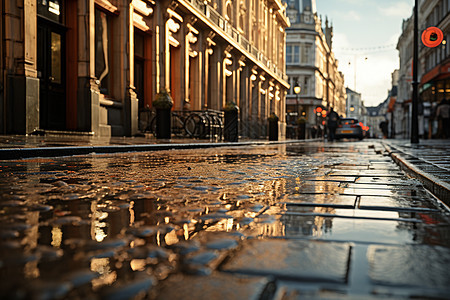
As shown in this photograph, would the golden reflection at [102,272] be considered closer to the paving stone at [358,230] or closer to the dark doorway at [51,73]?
the paving stone at [358,230]

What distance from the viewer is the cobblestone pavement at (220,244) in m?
1.15

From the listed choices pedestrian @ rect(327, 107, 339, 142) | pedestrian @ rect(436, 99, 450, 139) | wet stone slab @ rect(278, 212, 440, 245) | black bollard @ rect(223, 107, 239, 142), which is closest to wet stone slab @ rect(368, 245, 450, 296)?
wet stone slab @ rect(278, 212, 440, 245)

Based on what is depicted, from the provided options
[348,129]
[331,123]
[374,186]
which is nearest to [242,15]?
[331,123]

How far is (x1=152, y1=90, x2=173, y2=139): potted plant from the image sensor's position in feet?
46.8

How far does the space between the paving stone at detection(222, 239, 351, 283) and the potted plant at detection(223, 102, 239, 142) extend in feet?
49.0

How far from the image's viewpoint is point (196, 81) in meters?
24.8

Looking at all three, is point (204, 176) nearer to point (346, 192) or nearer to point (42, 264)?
point (346, 192)

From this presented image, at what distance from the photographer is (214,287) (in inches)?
45.1

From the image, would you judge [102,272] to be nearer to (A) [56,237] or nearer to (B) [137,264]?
(B) [137,264]

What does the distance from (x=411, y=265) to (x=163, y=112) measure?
13.5 metres

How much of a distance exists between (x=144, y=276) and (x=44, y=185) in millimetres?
2452

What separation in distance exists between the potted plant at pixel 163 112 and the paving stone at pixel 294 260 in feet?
42.2

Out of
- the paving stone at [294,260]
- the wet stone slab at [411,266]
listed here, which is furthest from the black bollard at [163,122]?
the wet stone slab at [411,266]

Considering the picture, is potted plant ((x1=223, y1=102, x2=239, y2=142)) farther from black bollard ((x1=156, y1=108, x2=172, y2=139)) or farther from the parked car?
the parked car
